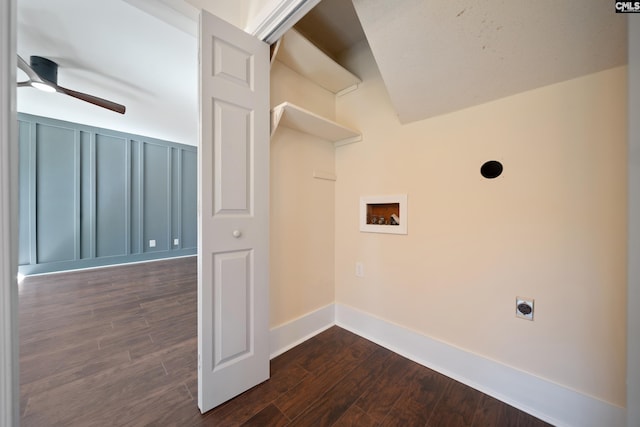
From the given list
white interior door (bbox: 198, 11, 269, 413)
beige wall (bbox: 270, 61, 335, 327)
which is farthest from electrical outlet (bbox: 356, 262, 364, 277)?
white interior door (bbox: 198, 11, 269, 413)

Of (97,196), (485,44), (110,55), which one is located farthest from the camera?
(97,196)

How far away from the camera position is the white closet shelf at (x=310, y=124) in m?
1.42

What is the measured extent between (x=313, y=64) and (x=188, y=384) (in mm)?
2361

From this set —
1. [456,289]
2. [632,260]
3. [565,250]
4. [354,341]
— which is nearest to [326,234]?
[354,341]

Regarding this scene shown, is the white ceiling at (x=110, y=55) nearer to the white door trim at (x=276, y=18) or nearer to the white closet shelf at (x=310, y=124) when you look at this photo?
the white door trim at (x=276, y=18)

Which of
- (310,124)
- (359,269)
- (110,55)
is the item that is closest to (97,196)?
(110,55)

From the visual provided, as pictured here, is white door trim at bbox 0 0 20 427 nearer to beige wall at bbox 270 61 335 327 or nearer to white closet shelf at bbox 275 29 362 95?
beige wall at bbox 270 61 335 327

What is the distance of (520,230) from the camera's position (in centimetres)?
121

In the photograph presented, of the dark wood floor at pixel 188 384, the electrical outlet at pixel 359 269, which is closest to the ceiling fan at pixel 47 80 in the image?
the dark wood floor at pixel 188 384

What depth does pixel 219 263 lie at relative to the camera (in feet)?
3.94

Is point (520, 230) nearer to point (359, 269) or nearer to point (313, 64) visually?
point (359, 269)

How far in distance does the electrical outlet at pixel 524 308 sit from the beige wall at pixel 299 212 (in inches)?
51.9

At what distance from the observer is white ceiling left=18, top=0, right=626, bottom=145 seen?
3.12ft

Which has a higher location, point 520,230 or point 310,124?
point 310,124
